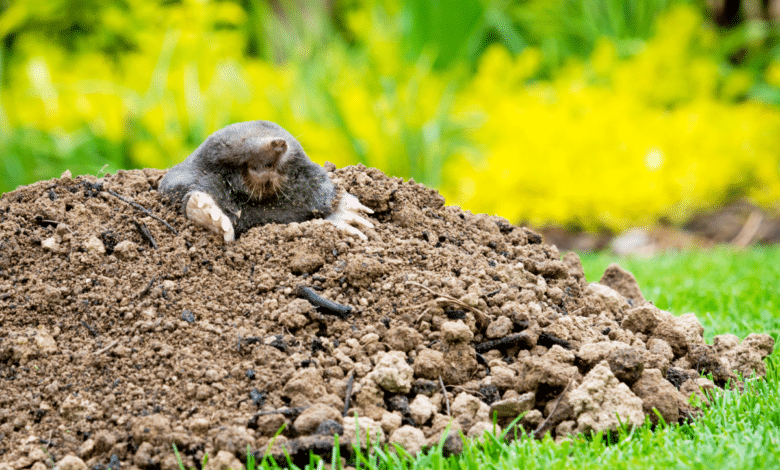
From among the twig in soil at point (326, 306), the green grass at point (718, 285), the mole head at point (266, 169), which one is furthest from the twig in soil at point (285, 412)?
the green grass at point (718, 285)

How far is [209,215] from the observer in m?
2.31

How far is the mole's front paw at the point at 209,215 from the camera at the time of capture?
7.55 feet

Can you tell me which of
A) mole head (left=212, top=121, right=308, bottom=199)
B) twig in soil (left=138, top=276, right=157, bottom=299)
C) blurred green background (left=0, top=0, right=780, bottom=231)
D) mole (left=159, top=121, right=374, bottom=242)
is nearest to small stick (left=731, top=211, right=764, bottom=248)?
blurred green background (left=0, top=0, right=780, bottom=231)

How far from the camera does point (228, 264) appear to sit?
227cm

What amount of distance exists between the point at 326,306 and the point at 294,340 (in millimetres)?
152

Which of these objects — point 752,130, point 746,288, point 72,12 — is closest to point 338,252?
point 746,288

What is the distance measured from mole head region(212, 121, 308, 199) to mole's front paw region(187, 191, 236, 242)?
0.15 metres

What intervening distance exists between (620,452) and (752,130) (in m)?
5.69

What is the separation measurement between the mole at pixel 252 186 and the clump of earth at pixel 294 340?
72 millimetres

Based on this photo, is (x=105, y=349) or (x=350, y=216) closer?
(x=105, y=349)

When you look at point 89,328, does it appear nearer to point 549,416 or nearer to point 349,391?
point 349,391

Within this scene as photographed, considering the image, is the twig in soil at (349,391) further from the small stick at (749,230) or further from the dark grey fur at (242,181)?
the small stick at (749,230)

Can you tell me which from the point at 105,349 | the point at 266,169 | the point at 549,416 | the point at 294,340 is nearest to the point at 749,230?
the point at 549,416

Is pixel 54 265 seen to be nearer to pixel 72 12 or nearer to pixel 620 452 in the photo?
pixel 620 452
